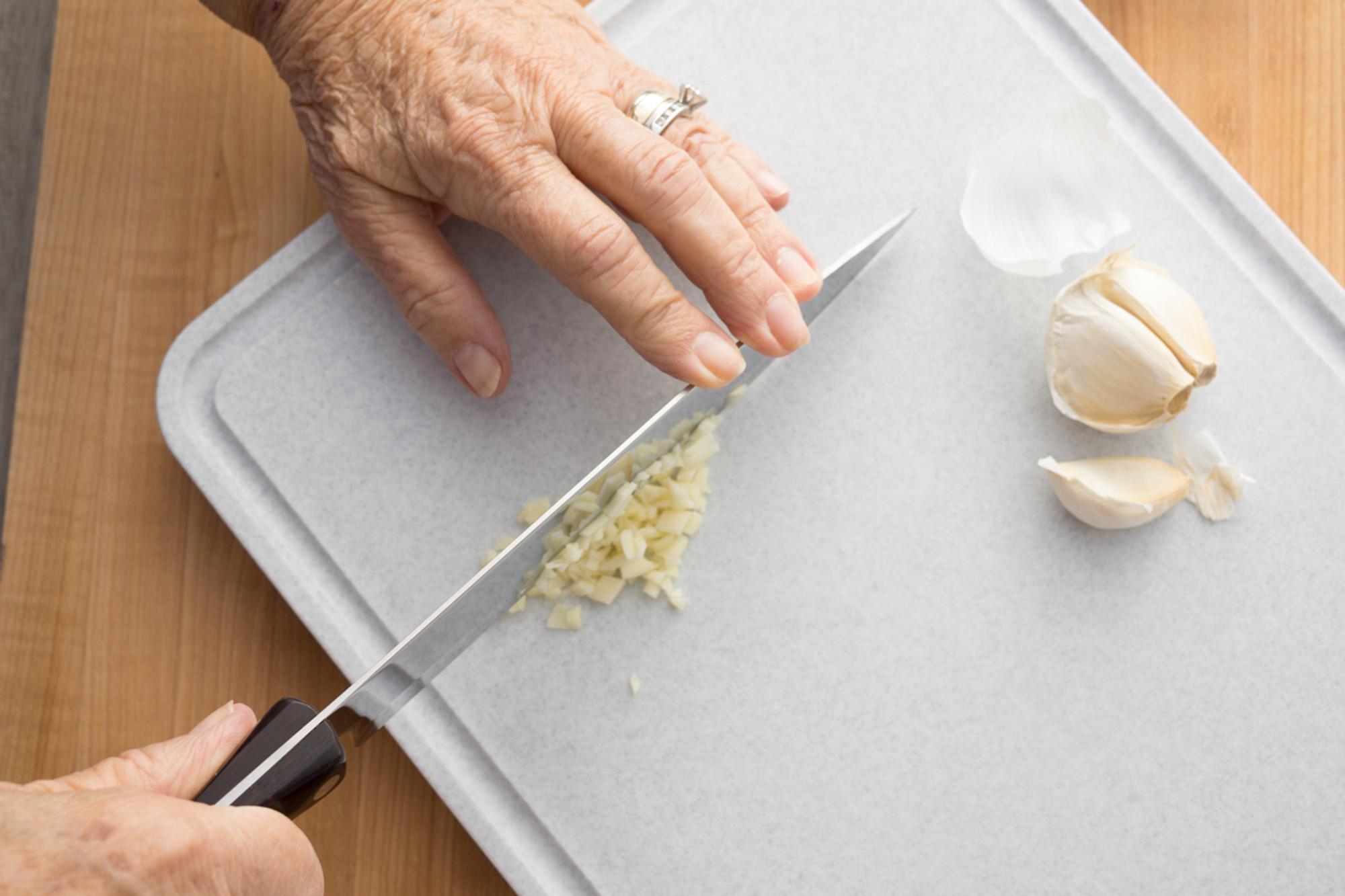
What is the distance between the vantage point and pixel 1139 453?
1.02 metres

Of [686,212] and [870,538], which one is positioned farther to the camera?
[870,538]

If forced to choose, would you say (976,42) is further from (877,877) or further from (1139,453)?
(877,877)

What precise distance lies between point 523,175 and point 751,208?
22cm

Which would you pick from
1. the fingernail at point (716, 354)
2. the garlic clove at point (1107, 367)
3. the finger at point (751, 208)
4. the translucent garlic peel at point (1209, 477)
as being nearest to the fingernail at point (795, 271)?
the finger at point (751, 208)

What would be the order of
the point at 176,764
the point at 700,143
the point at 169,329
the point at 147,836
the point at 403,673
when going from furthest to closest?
the point at 169,329 → the point at 700,143 → the point at 403,673 → the point at 176,764 → the point at 147,836

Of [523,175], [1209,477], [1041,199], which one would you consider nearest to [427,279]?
[523,175]

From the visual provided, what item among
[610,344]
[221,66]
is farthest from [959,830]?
[221,66]

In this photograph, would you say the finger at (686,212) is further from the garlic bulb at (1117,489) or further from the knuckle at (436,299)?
the garlic bulb at (1117,489)

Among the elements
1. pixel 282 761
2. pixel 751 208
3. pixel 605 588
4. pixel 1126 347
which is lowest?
pixel 605 588

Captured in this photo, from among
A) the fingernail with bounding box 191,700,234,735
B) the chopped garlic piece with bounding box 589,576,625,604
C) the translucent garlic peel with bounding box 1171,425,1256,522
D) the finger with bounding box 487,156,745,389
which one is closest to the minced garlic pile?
the chopped garlic piece with bounding box 589,576,625,604

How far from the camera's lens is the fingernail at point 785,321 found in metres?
0.92

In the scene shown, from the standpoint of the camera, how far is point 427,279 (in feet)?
3.19

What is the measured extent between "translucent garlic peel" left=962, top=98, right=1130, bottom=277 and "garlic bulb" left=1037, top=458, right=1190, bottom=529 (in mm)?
205

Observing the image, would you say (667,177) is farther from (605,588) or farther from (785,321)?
(605,588)
